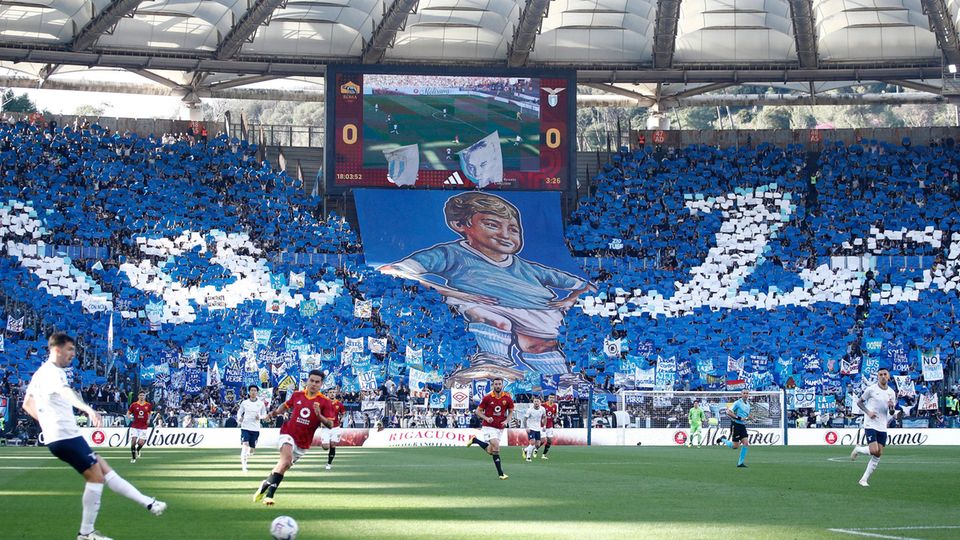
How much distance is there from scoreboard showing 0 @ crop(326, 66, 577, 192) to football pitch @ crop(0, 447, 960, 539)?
1010 inches

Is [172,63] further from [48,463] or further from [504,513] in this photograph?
[504,513]

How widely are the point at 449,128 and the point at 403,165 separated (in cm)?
286

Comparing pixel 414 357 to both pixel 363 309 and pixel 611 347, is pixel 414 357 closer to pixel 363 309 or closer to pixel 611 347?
pixel 363 309

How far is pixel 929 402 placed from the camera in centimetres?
5028

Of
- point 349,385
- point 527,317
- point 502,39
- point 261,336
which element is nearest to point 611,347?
point 527,317

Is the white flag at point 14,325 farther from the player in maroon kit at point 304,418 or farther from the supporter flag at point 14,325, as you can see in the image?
the player in maroon kit at point 304,418

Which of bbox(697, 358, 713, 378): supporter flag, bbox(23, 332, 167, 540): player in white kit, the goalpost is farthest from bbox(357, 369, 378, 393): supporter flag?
bbox(23, 332, 167, 540): player in white kit

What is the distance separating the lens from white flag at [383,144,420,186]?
192ft

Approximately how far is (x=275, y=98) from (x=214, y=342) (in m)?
18.7

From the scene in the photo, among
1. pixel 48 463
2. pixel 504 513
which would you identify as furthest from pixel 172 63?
pixel 504 513

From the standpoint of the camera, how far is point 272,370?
49.9m

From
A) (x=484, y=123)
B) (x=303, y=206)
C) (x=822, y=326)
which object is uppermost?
(x=484, y=123)

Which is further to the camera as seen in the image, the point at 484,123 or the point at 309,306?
the point at 484,123

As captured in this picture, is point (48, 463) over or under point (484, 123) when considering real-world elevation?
under
